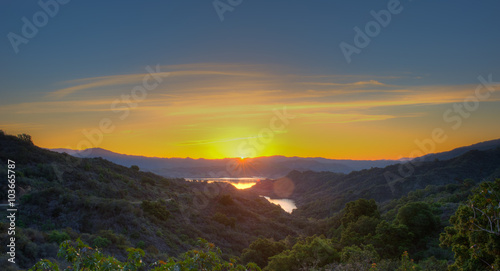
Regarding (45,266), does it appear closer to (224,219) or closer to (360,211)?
(360,211)

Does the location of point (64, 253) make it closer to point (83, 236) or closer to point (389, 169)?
point (83, 236)

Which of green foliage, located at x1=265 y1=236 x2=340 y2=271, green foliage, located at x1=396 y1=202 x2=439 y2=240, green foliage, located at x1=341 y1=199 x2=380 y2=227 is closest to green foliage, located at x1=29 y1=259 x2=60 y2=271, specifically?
green foliage, located at x1=265 y1=236 x2=340 y2=271

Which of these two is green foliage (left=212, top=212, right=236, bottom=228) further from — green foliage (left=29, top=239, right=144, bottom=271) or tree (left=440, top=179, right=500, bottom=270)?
green foliage (left=29, top=239, right=144, bottom=271)

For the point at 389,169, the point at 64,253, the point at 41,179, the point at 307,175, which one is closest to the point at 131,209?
the point at 41,179

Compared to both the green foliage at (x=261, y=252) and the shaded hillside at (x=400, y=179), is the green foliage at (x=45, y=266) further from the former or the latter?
the shaded hillside at (x=400, y=179)

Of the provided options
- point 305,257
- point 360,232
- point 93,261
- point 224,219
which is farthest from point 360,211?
point 93,261

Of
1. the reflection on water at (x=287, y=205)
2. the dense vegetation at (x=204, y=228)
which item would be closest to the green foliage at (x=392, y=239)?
the dense vegetation at (x=204, y=228)

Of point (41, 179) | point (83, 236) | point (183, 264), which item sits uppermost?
point (41, 179)
